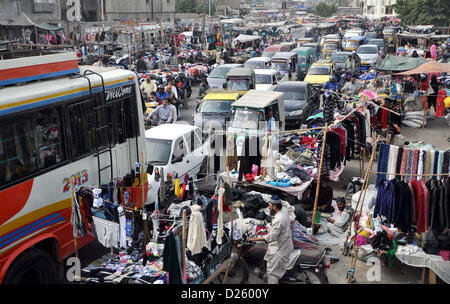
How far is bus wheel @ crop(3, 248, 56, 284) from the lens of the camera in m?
6.39

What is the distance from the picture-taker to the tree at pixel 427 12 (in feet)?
164

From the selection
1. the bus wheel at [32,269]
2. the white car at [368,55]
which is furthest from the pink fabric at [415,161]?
the white car at [368,55]

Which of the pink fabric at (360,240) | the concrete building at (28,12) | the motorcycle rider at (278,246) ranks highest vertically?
the concrete building at (28,12)

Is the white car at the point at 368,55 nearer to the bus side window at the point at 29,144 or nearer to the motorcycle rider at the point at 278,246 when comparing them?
the motorcycle rider at the point at 278,246

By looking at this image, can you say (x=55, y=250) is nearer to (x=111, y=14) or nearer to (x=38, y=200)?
(x=38, y=200)

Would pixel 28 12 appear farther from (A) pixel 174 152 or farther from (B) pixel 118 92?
(B) pixel 118 92

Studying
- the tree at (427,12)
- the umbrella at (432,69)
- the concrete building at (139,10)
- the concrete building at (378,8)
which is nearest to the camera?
the umbrella at (432,69)

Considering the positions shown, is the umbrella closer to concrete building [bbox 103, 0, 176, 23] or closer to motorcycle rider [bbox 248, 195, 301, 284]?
motorcycle rider [bbox 248, 195, 301, 284]

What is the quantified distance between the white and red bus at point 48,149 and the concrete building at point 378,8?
326ft

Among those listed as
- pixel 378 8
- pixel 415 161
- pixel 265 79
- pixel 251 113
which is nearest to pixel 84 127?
pixel 415 161

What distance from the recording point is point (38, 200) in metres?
6.80

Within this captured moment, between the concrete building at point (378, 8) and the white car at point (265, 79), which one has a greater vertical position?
the concrete building at point (378, 8)

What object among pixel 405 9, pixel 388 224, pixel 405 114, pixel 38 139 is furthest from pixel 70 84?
pixel 405 9

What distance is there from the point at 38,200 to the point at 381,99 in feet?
38.2
